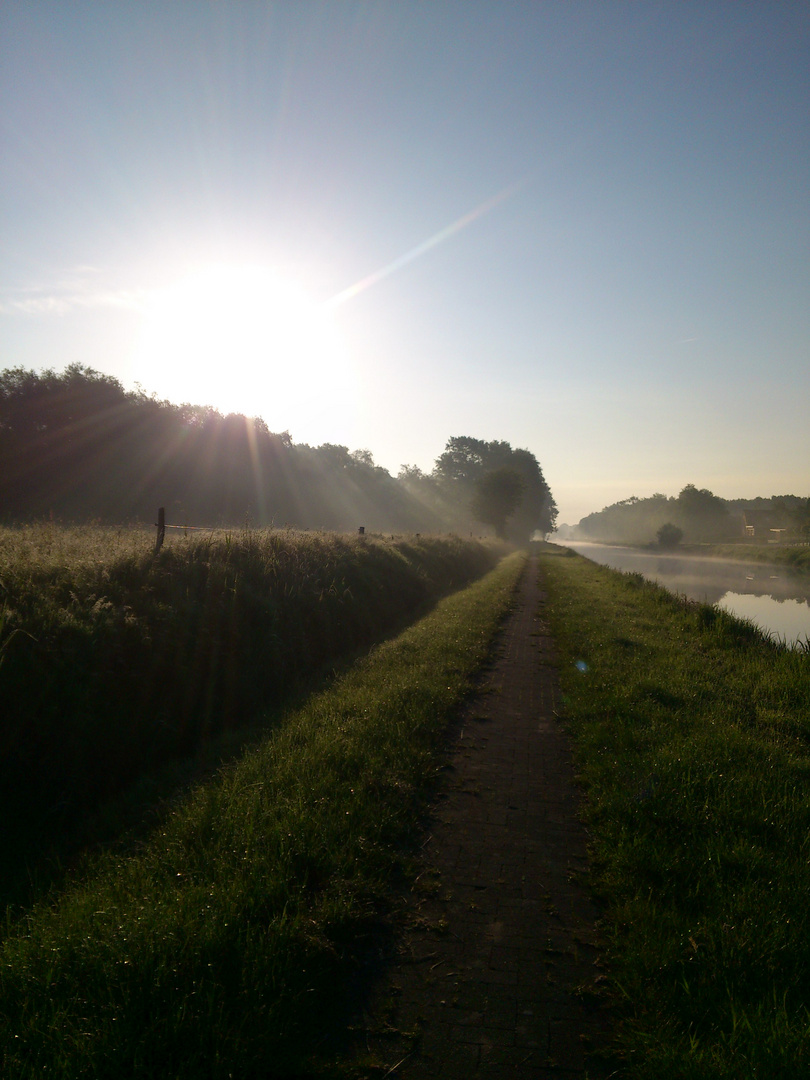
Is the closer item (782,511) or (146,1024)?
(146,1024)

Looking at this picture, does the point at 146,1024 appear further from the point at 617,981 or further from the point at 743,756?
the point at 743,756

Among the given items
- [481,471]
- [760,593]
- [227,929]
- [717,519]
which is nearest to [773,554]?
[760,593]

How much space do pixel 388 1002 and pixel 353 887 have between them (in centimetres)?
73

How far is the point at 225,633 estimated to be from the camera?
7.89m

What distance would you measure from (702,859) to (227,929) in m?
2.85

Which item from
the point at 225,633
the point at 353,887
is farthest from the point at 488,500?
the point at 353,887

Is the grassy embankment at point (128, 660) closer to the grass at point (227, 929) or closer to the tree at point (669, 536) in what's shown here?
the grass at point (227, 929)

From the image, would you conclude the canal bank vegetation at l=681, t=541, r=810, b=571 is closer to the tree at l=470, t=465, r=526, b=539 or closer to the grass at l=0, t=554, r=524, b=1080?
the tree at l=470, t=465, r=526, b=539

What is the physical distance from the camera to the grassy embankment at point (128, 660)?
4867mm

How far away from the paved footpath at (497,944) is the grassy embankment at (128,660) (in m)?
2.67

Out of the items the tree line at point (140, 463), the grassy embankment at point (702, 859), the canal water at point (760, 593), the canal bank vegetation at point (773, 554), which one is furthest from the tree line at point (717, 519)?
the grassy embankment at point (702, 859)

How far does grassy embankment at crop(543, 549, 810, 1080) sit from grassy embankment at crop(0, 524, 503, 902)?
Answer: 3.74 m

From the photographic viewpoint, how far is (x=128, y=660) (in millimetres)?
6258

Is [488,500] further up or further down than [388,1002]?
further up
